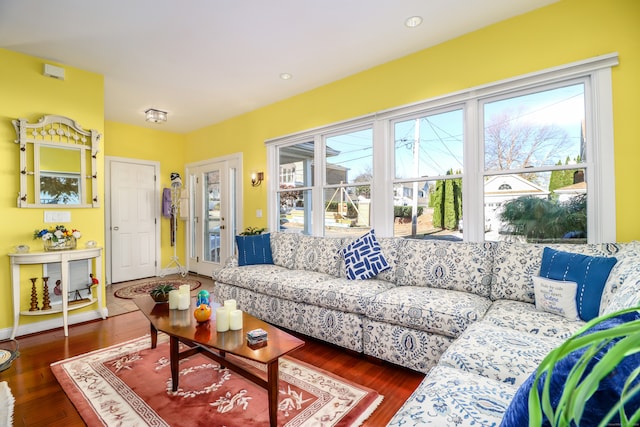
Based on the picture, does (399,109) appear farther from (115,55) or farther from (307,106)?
(115,55)

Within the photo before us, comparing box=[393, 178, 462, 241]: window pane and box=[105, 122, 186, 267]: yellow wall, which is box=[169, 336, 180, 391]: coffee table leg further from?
box=[105, 122, 186, 267]: yellow wall

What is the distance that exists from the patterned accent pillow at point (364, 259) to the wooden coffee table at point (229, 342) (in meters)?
1.16

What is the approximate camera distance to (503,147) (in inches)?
106

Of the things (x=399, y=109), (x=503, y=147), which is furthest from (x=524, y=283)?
(x=399, y=109)

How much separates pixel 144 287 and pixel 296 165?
3072 mm

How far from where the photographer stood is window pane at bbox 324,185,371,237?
11.8 ft

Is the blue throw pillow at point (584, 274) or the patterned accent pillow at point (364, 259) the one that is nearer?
the blue throw pillow at point (584, 274)

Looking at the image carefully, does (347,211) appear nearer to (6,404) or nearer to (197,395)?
(197,395)

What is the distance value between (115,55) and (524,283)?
4266mm

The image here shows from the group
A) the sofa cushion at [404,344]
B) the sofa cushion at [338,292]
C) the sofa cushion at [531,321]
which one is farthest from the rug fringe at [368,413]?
the sofa cushion at [531,321]

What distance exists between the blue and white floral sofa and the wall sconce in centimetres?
136

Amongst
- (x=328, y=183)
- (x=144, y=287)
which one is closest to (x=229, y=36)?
(x=328, y=183)

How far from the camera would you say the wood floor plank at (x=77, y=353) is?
1779 mm

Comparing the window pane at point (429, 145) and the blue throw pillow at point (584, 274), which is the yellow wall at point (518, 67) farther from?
the blue throw pillow at point (584, 274)
